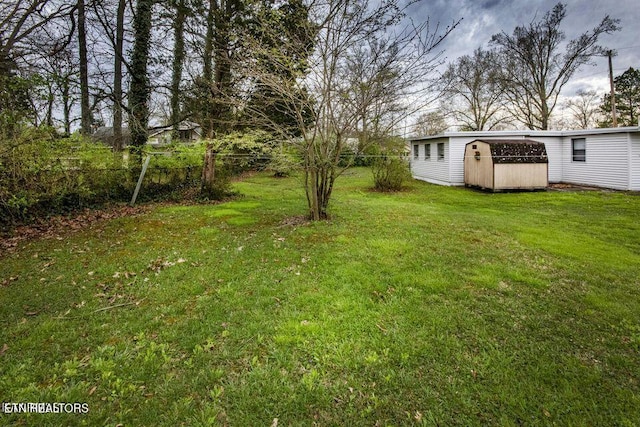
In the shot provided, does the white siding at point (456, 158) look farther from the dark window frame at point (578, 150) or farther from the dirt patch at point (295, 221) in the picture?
the dirt patch at point (295, 221)

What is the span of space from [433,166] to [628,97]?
17610mm

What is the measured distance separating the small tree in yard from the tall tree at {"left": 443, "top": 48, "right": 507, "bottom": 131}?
18.7 meters

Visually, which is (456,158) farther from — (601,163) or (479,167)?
(601,163)

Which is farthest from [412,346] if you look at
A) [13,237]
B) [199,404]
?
[13,237]

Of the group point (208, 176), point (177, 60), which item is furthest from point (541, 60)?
point (208, 176)

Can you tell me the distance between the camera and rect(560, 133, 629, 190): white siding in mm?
11648

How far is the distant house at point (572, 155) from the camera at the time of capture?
37.6 ft

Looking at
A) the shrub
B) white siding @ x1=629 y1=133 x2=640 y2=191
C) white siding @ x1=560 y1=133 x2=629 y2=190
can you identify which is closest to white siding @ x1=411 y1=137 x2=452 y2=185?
white siding @ x1=560 y1=133 x2=629 y2=190

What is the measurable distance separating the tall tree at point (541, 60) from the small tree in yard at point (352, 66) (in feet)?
71.0

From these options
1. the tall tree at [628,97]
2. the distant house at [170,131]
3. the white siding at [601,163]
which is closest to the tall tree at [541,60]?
the tall tree at [628,97]

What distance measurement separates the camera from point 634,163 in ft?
37.2

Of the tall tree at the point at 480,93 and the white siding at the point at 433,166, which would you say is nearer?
the white siding at the point at 433,166

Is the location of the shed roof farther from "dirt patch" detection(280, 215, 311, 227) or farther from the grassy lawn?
"dirt patch" detection(280, 215, 311, 227)

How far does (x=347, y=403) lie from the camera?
6.57 ft
